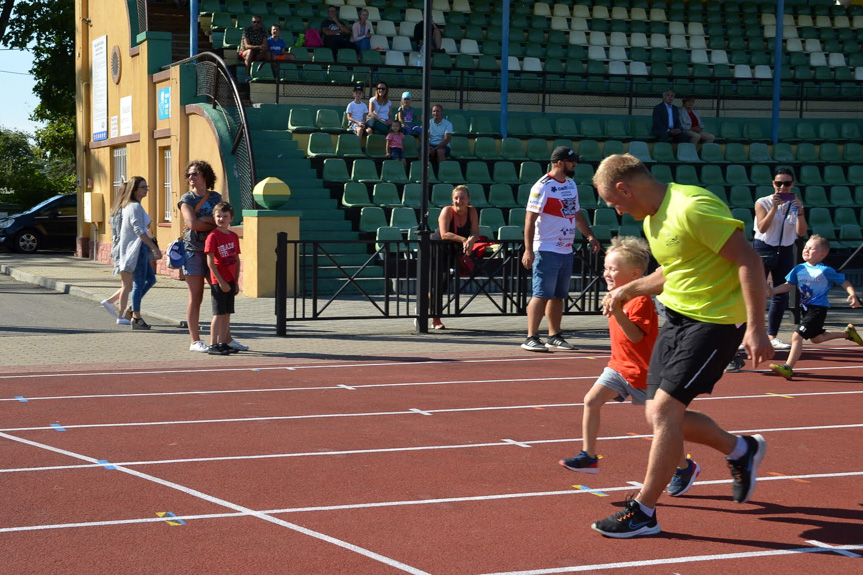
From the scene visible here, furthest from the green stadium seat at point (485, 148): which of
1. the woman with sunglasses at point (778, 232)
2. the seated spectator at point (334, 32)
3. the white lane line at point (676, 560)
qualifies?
the white lane line at point (676, 560)

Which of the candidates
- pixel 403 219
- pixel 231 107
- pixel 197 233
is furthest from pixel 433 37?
pixel 197 233

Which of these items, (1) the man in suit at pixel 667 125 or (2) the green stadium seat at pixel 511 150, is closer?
(2) the green stadium seat at pixel 511 150

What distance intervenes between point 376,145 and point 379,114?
589mm

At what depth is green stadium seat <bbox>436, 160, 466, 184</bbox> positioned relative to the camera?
21.1 metres

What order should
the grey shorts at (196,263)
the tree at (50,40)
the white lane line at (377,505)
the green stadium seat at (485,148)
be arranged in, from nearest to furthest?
the white lane line at (377,505) → the grey shorts at (196,263) → the green stadium seat at (485,148) → the tree at (50,40)

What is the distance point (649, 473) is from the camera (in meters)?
5.43

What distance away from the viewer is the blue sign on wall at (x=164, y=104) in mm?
22172

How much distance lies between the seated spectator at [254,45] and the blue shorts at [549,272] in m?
12.8

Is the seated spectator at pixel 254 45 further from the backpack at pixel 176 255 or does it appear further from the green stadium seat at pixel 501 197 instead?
the backpack at pixel 176 255

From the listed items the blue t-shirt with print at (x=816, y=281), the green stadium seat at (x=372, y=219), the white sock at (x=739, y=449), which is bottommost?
the white sock at (x=739, y=449)

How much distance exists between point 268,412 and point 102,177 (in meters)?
20.7

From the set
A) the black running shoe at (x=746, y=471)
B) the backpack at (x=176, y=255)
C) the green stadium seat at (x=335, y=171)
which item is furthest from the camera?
the green stadium seat at (x=335, y=171)

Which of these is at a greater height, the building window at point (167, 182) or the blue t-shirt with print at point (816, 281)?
the building window at point (167, 182)

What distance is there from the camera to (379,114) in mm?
21531
